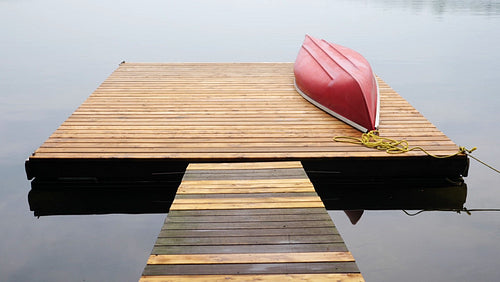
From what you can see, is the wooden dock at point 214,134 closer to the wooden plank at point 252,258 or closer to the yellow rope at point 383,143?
the yellow rope at point 383,143

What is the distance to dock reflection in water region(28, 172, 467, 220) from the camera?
4.30 meters

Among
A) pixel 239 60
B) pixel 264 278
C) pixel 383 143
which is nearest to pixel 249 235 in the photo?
pixel 264 278

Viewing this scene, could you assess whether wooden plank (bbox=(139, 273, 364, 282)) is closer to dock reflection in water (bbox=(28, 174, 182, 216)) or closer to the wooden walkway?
the wooden walkway

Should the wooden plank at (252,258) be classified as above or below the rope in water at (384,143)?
above

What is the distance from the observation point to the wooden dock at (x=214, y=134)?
14.2ft

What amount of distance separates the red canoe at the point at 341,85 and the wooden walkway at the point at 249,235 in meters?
1.46

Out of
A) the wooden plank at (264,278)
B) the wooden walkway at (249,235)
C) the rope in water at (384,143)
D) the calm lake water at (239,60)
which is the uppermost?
the wooden plank at (264,278)

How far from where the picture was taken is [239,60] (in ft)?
41.4

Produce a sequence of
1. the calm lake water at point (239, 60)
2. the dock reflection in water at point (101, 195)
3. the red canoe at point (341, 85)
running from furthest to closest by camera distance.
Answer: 1. the red canoe at point (341, 85)
2. the dock reflection in water at point (101, 195)
3. the calm lake water at point (239, 60)

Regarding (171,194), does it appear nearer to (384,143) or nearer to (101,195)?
(101,195)

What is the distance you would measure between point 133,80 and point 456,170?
4.84 m

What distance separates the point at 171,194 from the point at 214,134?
0.82m

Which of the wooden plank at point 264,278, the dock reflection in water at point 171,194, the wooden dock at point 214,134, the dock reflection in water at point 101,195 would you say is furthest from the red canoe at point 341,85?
the wooden plank at point 264,278

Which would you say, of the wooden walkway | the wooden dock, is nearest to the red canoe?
the wooden dock
